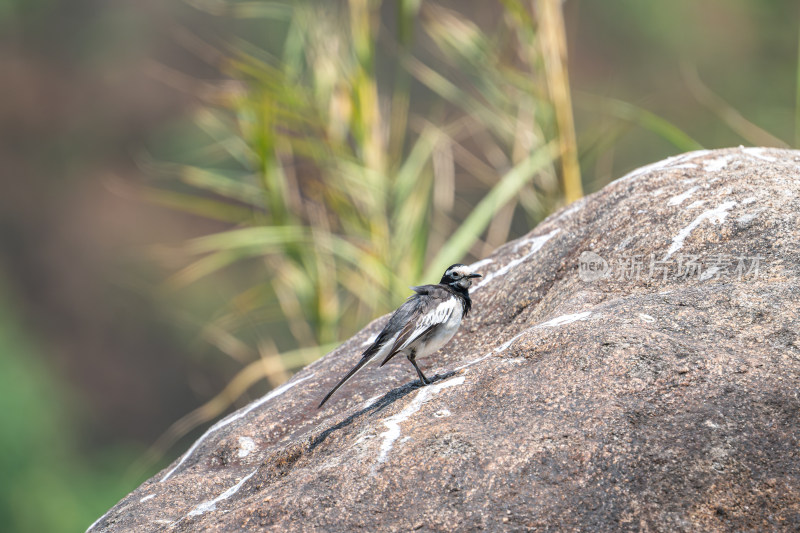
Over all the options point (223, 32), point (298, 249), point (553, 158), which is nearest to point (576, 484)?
point (553, 158)

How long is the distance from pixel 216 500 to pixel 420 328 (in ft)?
4.18

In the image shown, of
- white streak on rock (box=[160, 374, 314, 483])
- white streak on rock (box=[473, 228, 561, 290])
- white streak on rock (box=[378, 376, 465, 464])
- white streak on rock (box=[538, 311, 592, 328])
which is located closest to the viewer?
white streak on rock (box=[378, 376, 465, 464])

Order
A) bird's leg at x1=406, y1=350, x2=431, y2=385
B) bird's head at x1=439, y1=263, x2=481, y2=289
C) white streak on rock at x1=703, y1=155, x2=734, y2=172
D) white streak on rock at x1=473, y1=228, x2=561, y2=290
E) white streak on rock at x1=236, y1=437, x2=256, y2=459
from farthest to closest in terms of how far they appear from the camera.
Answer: white streak on rock at x1=473, y1=228, x2=561, y2=290 → white streak on rock at x1=703, y1=155, x2=734, y2=172 → bird's head at x1=439, y1=263, x2=481, y2=289 → white streak on rock at x1=236, y1=437, x2=256, y2=459 → bird's leg at x1=406, y1=350, x2=431, y2=385

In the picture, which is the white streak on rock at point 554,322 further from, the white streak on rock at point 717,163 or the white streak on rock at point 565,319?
the white streak on rock at point 717,163

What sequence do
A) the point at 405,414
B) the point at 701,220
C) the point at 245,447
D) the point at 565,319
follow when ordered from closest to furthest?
the point at 405,414 < the point at 565,319 < the point at 701,220 < the point at 245,447

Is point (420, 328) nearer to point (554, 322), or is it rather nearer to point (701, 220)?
point (554, 322)

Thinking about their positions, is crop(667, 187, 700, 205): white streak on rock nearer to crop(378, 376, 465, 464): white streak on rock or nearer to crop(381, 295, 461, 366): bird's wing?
crop(381, 295, 461, 366): bird's wing

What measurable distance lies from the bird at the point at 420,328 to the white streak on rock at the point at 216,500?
0.52 meters

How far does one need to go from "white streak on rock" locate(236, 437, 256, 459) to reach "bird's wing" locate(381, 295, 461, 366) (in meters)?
0.93

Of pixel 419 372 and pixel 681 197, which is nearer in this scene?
pixel 419 372


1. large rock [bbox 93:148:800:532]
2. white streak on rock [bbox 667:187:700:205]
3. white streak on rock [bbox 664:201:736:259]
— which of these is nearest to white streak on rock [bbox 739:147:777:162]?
large rock [bbox 93:148:800:532]

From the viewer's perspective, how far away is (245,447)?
191 inches

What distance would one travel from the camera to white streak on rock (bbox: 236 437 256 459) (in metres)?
4.80

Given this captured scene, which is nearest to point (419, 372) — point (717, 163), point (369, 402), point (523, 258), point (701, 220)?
point (369, 402)
